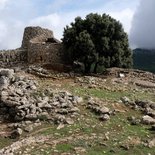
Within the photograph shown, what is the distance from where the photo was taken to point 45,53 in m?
30.7

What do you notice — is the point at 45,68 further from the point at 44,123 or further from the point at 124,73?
the point at 44,123

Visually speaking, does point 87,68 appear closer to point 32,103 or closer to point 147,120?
point 32,103

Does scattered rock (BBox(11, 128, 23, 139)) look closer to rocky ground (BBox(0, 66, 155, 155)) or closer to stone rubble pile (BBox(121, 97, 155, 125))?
rocky ground (BBox(0, 66, 155, 155))

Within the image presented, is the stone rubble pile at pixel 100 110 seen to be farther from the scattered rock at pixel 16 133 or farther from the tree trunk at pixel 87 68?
the tree trunk at pixel 87 68

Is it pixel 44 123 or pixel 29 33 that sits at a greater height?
pixel 29 33

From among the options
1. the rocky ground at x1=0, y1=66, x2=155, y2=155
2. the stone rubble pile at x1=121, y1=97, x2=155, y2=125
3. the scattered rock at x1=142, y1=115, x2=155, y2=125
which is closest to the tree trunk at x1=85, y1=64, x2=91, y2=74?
the rocky ground at x1=0, y1=66, x2=155, y2=155

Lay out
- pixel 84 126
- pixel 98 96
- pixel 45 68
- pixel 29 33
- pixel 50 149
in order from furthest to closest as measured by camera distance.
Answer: pixel 29 33, pixel 45 68, pixel 98 96, pixel 84 126, pixel 50 149

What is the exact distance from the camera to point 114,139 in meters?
18.6

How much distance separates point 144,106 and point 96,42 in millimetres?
8812

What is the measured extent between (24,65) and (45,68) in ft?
6.00

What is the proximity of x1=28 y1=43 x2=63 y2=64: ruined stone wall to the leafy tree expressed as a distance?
539mm

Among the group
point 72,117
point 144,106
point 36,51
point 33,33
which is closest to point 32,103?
point 72,117

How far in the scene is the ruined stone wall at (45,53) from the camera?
101 feet

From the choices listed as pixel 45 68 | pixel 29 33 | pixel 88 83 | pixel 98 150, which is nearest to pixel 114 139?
pixel 98 150
